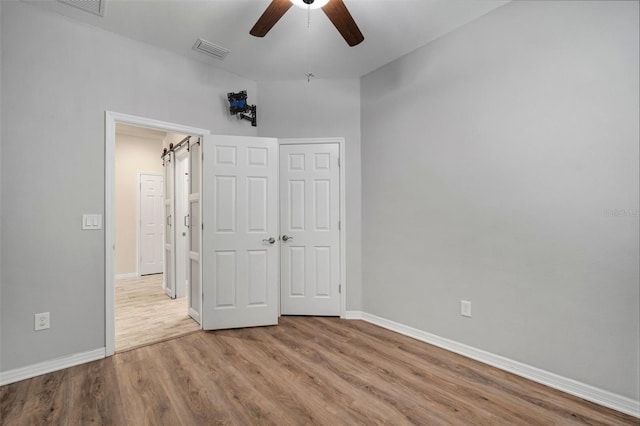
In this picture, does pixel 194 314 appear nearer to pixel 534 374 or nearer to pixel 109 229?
pixel 109 229

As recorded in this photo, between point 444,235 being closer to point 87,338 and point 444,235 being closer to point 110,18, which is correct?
point 87,338

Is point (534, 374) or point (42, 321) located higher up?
point (42, 321)

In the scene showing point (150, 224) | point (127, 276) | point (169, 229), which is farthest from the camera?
point (150, 224)

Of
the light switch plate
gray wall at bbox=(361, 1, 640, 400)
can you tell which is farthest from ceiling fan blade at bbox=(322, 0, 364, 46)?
the light switch plate

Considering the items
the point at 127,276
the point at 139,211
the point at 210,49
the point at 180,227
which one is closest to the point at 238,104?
the point at 210,49

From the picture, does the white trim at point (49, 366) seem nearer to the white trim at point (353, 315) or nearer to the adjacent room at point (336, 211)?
the adjacent room at point (336, 211)

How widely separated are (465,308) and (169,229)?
13.8 feet

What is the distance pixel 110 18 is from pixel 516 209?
12.2ft

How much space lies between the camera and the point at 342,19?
6.39ft

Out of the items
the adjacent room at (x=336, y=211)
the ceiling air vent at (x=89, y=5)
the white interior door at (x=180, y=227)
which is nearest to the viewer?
the adjacent room at (x=336, y=211)

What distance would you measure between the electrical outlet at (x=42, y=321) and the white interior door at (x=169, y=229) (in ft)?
6.59

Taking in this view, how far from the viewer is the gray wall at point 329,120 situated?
11.6 ft

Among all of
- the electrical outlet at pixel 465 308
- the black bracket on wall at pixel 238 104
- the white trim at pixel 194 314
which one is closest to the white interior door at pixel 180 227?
the white trim at pixel 194 314

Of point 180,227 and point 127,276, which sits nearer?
point 180,227
